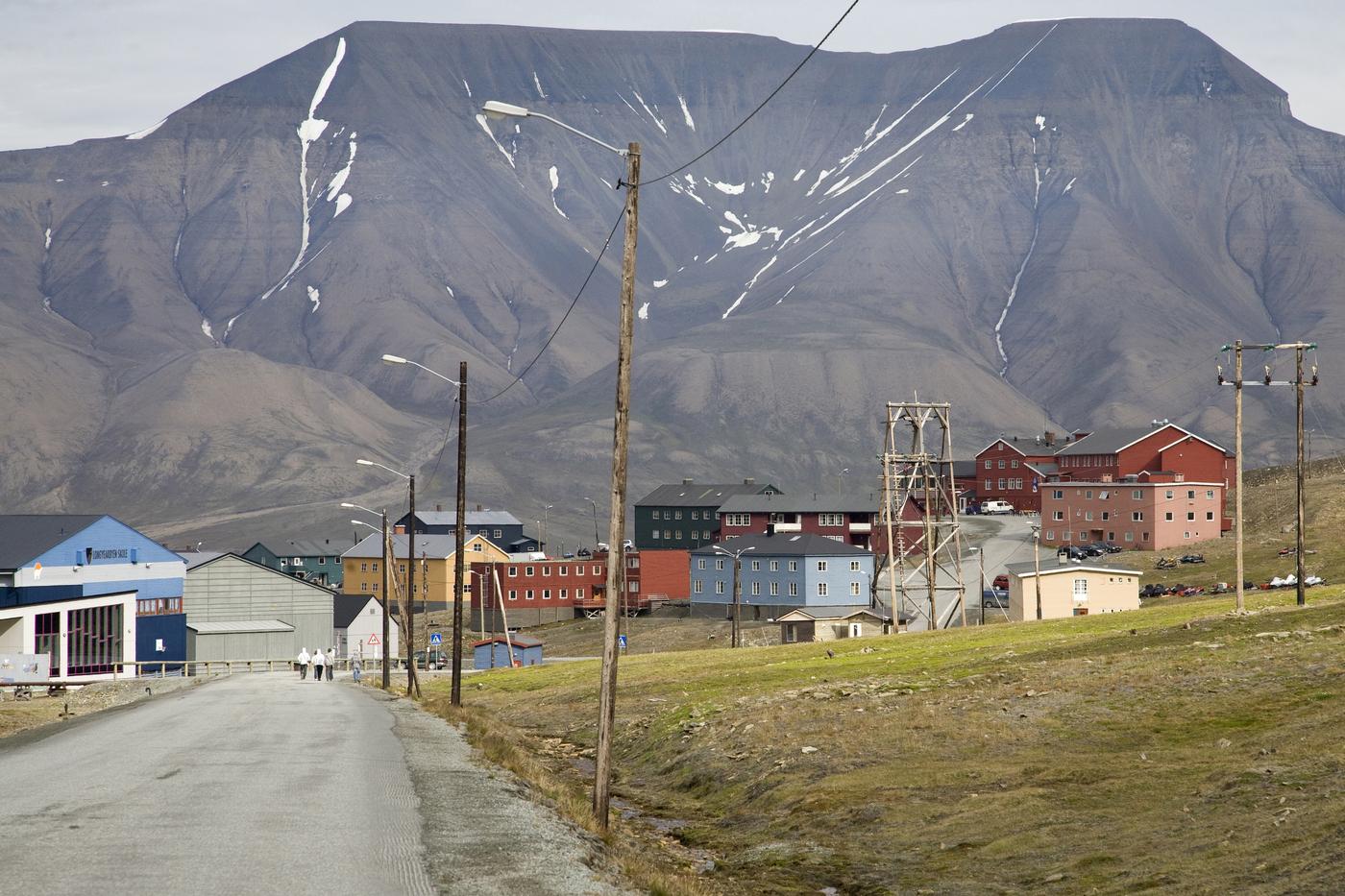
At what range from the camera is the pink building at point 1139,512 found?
156750 millimetres

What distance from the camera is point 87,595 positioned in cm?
10912

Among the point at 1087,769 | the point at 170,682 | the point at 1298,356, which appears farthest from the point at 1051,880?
the point at 170,682

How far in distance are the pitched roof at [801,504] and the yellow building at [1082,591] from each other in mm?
65729

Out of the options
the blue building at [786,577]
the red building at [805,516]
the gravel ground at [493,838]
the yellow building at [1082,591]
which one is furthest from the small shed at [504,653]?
the gravel ground at [493,838]

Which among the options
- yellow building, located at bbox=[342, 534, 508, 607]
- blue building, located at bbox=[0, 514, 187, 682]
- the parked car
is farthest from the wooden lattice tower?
yellow building, located at bbox=[342, 534, 508, 607]

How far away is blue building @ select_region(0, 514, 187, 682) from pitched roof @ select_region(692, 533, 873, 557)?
50.3 meters

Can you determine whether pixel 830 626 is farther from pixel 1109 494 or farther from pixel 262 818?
pixel 262 818

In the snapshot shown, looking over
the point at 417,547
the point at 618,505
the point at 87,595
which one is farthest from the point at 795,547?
the point at 618,505

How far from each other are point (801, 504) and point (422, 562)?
4382 cm

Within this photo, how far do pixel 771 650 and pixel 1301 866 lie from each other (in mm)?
64250

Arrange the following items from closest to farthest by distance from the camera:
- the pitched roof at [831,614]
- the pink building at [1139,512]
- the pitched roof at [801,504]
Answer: the pitched roof at [831,614] → the pink building at [1139,512] → the pitched roof at [801,504]

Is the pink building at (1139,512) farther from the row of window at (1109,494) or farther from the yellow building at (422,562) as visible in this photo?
the yellow building at (422,562)

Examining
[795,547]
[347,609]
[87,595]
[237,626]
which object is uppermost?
[795,547]

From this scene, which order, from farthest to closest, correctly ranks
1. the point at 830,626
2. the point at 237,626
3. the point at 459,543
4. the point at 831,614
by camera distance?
the point at 831,614 → the point at 237,626 → the point at 830,626 → the point at 459,543
